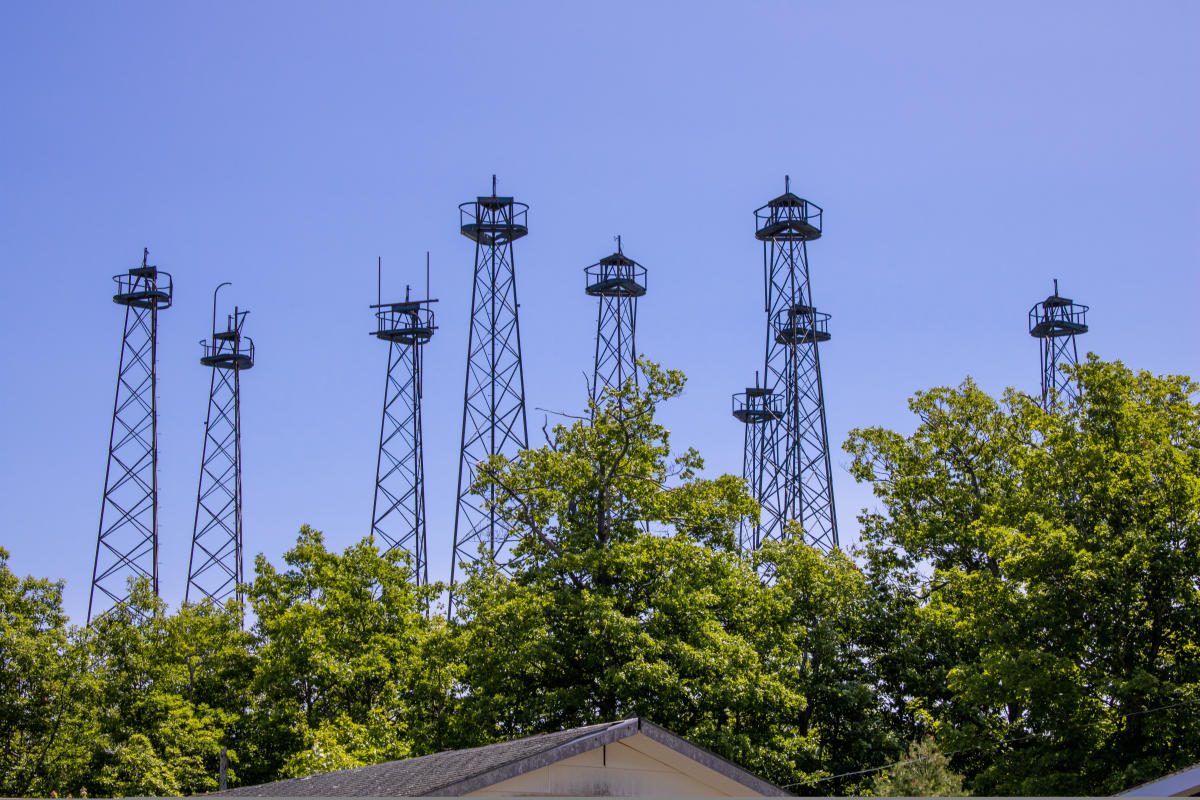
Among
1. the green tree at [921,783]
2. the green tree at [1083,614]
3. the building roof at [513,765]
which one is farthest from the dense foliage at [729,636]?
the building roof at [513,765]

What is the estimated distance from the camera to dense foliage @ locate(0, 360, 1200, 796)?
86.6 feet

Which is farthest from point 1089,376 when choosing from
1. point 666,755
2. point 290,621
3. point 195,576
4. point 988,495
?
point 195,576

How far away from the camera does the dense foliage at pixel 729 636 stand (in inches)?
1039

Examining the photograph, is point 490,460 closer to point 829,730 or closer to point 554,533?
point 554,533

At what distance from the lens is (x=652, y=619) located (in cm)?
2866

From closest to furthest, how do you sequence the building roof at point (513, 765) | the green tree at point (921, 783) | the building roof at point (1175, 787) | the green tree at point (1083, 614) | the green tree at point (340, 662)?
the building roof at point (1175, 787), the building roof at point (513, 765), the green tree at point (921, 783), the green tree at point (1083, 614), the green tree at point (340, 662)

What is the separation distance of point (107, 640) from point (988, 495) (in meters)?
26.3

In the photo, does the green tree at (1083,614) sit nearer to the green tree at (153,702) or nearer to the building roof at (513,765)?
the building roof at (513,765)

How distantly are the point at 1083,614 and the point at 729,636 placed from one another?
8024 millimetres

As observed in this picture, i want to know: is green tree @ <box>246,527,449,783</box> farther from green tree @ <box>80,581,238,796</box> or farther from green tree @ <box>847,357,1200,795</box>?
green tree @ <box>847,357,1200,795</box>

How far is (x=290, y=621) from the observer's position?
3231 cm

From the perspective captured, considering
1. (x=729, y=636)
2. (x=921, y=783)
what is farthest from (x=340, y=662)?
(x=921, y=783)

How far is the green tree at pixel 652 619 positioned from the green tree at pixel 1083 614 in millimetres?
2513

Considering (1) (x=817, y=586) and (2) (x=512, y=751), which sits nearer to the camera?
(2) (x=512, y=751)
